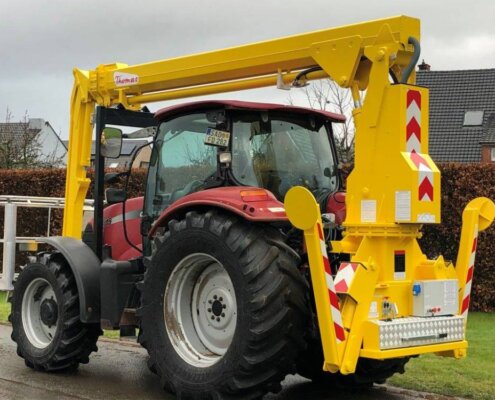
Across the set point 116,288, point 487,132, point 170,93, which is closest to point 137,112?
point 170,93

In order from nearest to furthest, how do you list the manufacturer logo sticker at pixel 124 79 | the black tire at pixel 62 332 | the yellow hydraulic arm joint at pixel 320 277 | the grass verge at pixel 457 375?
the yellow hydraulic arm joint at pixel 320 277 → the grass verge at pixel 457 375 → the black tire at pixel 62 332 → the manufacturer logo sticker at pixel 124 79

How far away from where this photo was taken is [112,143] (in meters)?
6.52

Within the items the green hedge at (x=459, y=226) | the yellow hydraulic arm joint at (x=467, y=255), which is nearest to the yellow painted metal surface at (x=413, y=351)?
the yellow hydraulic arm joint at (x=467, y=255)

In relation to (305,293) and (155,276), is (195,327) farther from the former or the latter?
(305,293)

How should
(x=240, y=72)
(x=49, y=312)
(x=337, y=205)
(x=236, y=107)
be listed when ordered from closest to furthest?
(x=236, y=107), (x=337, y=205), (x=240, y=72), (x=49, y=312)

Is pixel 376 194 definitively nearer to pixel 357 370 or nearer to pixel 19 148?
pixel 357 370

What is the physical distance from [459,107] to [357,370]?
3208cm

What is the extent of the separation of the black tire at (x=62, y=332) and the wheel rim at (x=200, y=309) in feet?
4.75

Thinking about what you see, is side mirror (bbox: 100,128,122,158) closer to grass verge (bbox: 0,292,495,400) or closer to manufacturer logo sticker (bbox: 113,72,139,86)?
manufacturer logo sticker (bbox: 113,72,139,86)

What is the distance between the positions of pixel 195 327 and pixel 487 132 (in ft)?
116

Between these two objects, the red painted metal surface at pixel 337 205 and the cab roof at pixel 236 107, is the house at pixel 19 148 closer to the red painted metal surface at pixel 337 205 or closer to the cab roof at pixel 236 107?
the cab roof at pixel 236 107

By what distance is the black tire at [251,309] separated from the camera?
466 centimetres

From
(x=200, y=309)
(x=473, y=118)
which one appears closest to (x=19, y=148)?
(x=200, y=309)

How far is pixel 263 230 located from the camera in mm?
4930
